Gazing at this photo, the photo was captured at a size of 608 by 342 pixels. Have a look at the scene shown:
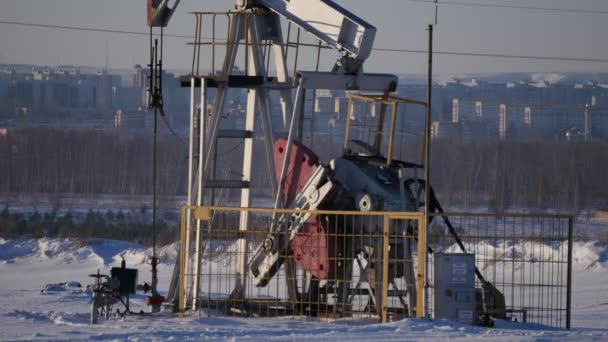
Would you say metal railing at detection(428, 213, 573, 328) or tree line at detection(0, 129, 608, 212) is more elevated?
tree line at detection(0, 129, 608, 212)

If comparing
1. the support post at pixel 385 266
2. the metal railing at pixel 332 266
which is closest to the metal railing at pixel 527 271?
the metal railing at pixel 332 266

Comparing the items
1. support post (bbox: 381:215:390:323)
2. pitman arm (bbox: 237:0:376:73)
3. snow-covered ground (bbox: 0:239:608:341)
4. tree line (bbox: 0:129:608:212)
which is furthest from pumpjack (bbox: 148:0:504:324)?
tree line (bbox: 0:129:608:212)

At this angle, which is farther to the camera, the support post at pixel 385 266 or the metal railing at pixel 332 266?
the metal railing at pixel 332 266

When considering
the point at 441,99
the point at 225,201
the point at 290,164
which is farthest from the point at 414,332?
the point at 441,99

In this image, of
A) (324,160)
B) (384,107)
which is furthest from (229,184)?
(324,160)

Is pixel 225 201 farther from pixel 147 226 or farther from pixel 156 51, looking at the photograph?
pixel 156 51

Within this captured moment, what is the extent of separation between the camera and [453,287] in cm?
1441

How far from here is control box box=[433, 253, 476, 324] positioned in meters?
14.4

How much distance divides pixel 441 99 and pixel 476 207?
74.7m

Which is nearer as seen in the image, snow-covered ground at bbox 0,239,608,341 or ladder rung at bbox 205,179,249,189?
snow-covered ground at bbox 0,239,608,341

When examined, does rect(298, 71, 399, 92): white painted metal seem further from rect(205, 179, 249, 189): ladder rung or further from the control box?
the control box

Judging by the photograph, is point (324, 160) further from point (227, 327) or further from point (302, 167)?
point (227, 327)

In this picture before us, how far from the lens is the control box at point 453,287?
14.4 meters

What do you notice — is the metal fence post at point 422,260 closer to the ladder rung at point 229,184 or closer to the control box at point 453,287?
the control box at point 453,287
